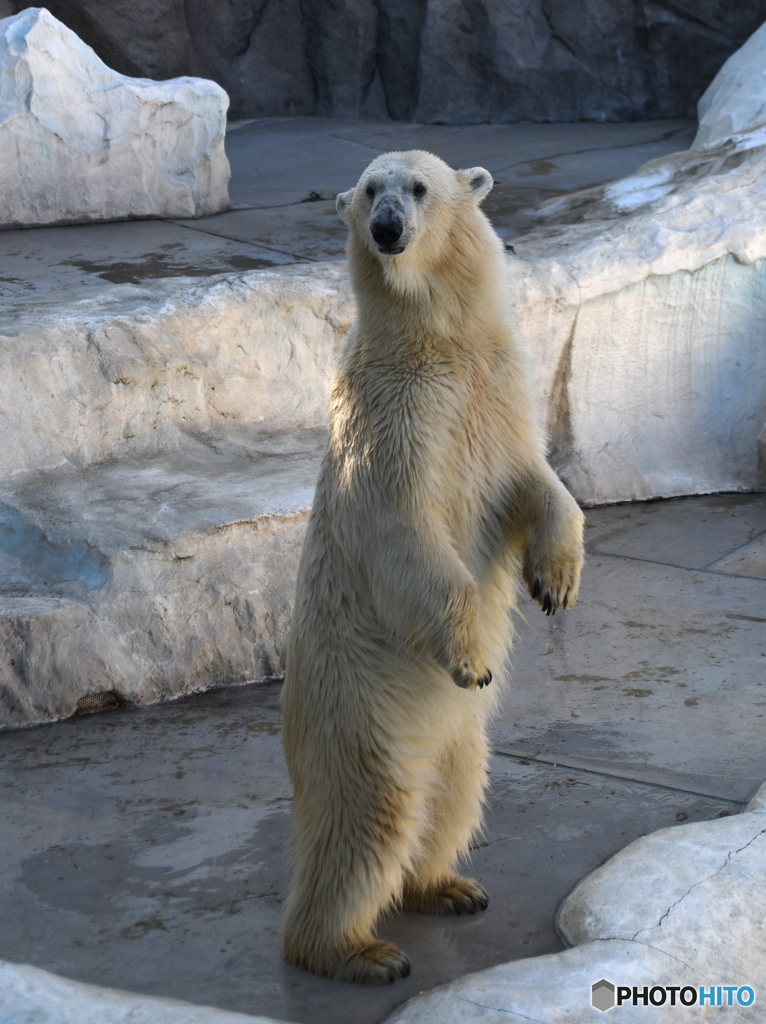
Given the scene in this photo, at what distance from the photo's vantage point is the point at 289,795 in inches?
131

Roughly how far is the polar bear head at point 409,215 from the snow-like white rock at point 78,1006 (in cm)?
159

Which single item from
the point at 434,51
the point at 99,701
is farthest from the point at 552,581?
the point at 434,51

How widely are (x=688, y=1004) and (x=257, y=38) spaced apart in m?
10.8

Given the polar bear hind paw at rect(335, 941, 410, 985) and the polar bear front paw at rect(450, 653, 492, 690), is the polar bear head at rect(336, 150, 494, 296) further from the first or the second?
the polar bear hind paw at rect(335, 941, 410, 985)

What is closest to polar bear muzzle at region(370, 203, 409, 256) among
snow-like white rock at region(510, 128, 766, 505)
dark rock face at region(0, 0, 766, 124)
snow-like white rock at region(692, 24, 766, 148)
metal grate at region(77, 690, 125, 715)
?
metal grate at region(77, 690, 125, 715)

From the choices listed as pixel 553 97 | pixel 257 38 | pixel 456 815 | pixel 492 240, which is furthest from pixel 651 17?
pixel 456 815

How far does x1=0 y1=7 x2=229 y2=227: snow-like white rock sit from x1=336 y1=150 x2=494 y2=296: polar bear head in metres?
4.64

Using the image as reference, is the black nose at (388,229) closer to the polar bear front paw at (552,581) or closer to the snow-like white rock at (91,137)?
the polar bear front paw at (552,581)

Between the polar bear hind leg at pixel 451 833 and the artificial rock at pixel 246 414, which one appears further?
the artificial rock at pixel 246 414

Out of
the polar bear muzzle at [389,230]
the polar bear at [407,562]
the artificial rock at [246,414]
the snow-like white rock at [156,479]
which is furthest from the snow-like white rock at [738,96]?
the polar bear muzzle at [389,230]

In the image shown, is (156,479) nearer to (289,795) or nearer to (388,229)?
(289,795)

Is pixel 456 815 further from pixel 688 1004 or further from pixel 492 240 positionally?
pixel 492 240

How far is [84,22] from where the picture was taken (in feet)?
32.8

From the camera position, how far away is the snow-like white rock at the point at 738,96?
7473 millimetres
